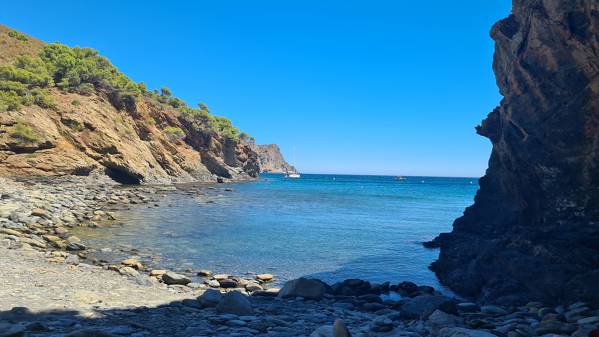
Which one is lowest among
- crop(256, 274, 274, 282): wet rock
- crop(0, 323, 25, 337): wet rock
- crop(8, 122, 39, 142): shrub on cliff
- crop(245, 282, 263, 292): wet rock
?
crop(256, 274, 274, 282): wet rock

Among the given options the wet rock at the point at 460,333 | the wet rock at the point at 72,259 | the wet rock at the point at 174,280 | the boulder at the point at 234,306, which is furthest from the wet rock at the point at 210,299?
the wet rock at the point at 72,259

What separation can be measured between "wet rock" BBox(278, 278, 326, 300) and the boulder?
A: 2728 millimetres

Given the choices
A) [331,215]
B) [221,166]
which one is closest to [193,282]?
[331,215]

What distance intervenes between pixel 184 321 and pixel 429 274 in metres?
12.1

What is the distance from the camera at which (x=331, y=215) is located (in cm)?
3681

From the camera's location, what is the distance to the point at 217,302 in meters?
9.58

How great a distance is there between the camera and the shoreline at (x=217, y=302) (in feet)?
25.3

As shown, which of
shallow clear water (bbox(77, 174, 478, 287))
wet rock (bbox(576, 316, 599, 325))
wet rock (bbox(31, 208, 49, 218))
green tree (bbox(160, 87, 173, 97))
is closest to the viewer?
wet rock (bbox(576, 316, 599, 325))

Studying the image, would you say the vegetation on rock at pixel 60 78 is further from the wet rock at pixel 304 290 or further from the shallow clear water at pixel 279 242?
the wet rock at pixel 304 290

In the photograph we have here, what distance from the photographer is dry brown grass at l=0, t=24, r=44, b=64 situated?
193 ft

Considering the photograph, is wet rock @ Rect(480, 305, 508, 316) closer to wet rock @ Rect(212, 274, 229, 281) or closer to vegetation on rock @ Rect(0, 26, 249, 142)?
wet rock @ Rect(212, 274, 229, 281)

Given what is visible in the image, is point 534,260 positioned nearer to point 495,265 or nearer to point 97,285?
point 495,265

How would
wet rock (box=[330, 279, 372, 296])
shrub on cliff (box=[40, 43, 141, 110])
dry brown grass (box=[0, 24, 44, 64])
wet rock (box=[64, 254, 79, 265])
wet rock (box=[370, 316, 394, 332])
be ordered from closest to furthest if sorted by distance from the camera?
wet rock (box=[370, 316, 394, 332]) → wet rock (box=[330, 279, 372, 296]) → wet rock (box=[64, 254, 79, 265]) → shrub on cliff (box=[40, 43, 141, 110]) → dry brown grass (box=[0, 24, 44, 64])

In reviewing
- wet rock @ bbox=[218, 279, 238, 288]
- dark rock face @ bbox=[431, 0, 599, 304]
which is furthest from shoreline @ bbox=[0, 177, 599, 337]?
dark rock face @ bbox=[431, 0, 599, 304]
